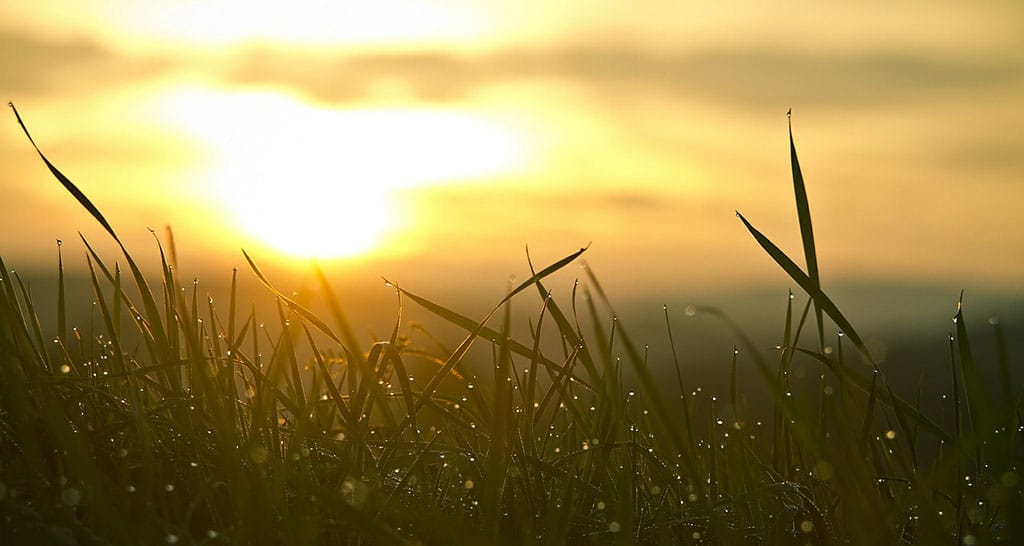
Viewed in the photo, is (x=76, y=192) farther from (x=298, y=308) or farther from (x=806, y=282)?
(x=806, y=282)

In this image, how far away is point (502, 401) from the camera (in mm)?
1562

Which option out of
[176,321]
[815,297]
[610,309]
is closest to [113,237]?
[176,321]

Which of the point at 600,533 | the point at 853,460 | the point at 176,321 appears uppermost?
the point at 176,321

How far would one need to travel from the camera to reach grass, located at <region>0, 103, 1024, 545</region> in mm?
1413

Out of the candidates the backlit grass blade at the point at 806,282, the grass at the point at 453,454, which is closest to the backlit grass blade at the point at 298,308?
the grass at the point at 453,454

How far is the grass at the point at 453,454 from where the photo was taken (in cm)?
141

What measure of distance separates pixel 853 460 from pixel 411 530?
2.22 feet

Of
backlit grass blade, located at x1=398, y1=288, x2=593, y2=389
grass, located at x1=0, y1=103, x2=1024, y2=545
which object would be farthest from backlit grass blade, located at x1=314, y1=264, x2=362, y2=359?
backlit grass blade, located at x1=398, y1=288, x2=593, y2=389

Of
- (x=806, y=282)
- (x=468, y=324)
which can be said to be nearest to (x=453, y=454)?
(x=468, y=324)

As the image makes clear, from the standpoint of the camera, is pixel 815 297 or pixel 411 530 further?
pixel 815 297

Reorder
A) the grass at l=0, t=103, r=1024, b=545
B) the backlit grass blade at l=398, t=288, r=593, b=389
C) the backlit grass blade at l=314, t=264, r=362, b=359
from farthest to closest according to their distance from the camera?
the backlit grass blade at l=398, t=288, r=593, b=389, the backlit grass blade at l=314, t=264, r=362, b=359, the grass at l=0, t=103, r=1024, b=545

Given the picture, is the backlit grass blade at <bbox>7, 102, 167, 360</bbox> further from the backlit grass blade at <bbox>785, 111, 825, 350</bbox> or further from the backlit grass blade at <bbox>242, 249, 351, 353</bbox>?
the backlit grass blade at <bbox>785, 111, 825, 350</bbox>

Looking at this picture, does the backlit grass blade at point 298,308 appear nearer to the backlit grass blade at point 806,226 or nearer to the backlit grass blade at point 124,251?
the backlit grass blade at point 124,251

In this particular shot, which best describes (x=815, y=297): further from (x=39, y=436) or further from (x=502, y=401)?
(x=39, y=436)
